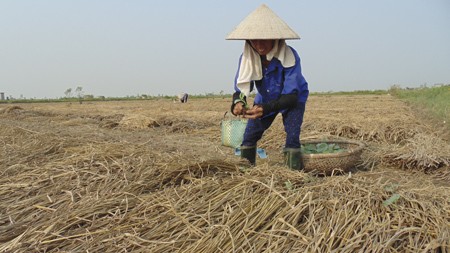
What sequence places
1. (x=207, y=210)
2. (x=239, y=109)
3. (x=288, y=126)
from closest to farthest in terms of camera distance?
(x=207, y=210) → (x=239, y=109) → (x=288, y=126)

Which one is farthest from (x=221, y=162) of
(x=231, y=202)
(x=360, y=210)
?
(x=360, y=210)

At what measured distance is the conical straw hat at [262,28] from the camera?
3.31 metres

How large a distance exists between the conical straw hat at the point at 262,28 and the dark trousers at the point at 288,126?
0.61 metres

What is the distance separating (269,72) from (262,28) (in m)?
0.37

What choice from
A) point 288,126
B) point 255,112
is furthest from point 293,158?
point 255,112

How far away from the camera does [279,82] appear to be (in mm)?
3564

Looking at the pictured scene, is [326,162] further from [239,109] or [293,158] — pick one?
[239,109]

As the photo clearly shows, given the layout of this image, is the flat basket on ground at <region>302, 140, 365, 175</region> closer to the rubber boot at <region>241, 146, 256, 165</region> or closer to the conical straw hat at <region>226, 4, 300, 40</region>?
the rubber boot at <region>241, 146, 256, 165</region>

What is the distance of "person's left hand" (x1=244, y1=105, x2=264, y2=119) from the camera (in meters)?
3.42

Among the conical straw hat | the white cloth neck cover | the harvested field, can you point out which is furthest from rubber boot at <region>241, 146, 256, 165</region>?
the conical straw hat

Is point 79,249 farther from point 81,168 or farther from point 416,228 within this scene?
point 416,228

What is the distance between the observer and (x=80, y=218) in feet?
7.72

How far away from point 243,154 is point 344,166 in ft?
2.99

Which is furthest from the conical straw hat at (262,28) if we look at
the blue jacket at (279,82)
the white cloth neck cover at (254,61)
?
the blue jacket at (279,82)
